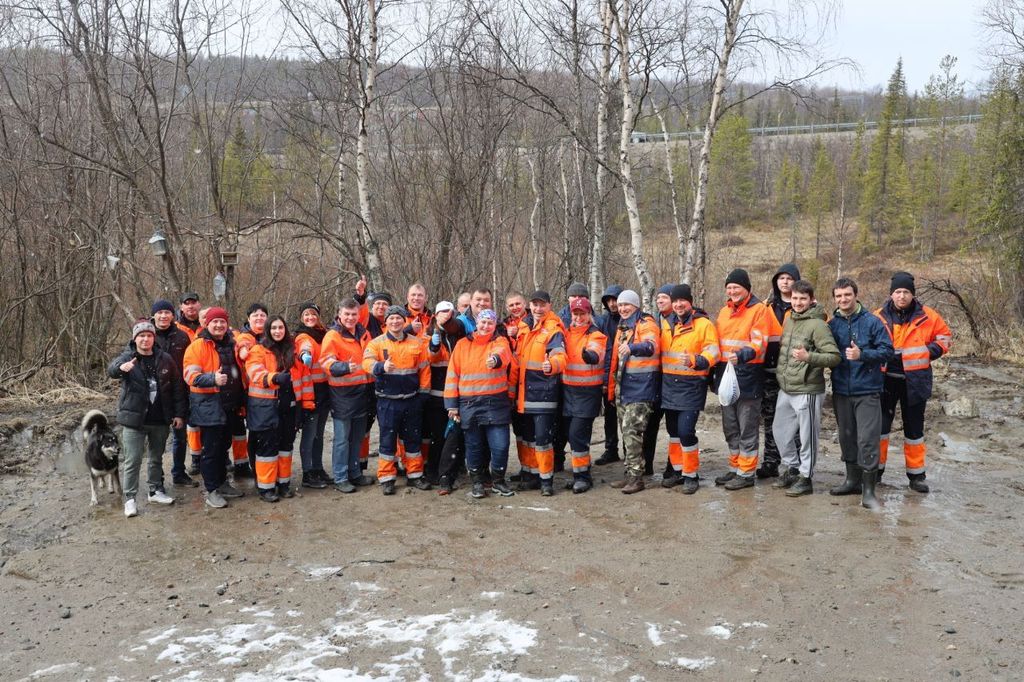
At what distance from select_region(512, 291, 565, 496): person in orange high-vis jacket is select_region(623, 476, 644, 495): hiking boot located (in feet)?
2.35

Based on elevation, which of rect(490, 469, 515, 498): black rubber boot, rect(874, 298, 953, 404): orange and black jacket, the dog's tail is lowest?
rect(490, 469, 515, 498): black rubber boot

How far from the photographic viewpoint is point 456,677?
13.8 feet

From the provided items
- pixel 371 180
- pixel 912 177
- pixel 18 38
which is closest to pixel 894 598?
pixel 371 180

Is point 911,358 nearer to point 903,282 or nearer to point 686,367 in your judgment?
point 903,282

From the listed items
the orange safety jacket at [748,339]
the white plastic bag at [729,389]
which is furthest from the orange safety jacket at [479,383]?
the orange safety jacket at [748,339]

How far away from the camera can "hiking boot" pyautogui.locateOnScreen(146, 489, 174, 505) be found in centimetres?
735

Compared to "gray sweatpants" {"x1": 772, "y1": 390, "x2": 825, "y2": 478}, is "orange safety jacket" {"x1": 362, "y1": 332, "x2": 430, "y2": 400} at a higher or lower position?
higher

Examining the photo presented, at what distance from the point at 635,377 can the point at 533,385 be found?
0.96m

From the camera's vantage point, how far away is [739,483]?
725cm

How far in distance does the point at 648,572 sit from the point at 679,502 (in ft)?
5.47

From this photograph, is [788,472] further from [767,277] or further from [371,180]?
[767,277]

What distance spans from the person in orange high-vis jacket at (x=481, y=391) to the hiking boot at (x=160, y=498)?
9.19 ft

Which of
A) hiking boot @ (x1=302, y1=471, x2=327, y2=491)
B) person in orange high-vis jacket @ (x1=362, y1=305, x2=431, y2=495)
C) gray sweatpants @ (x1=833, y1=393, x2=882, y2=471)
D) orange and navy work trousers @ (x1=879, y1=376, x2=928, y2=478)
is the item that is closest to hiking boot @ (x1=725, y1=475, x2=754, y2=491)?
gray sweatpants @ (x1=833, y1=393, x2=882, y2=471)

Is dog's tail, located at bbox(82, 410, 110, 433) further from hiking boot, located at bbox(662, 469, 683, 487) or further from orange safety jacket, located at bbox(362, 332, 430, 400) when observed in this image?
hiking boot, located at bbox(662, 469, 683, 487)
